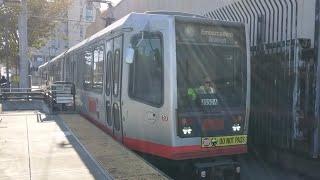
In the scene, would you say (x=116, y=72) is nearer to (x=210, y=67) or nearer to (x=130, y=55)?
(x=130, y=55)

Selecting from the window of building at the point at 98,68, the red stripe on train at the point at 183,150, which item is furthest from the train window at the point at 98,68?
the red stripe on train at the point at 183,150

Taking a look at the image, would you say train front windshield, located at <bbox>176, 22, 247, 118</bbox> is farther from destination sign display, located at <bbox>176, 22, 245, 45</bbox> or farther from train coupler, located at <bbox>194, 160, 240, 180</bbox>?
train coupler, located at <bbox>194, 160, 240, 180</bbox>

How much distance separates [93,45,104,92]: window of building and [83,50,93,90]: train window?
2.47ft

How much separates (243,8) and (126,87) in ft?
15.1

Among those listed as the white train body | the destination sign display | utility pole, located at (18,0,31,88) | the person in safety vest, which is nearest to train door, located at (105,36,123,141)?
the white train body

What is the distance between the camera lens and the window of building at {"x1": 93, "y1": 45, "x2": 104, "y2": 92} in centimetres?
1159

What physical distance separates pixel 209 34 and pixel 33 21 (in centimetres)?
2854

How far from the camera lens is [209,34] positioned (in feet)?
27.8

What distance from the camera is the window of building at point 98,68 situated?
1159cm

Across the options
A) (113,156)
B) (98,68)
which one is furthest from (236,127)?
(98,68)

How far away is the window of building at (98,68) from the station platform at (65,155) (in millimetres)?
1097

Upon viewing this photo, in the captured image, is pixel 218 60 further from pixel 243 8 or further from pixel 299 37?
pixel 243 8

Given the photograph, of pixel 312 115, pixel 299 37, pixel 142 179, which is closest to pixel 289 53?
pixel 299 37

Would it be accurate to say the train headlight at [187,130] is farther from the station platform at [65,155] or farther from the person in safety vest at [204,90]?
the station platform at [65,155]
